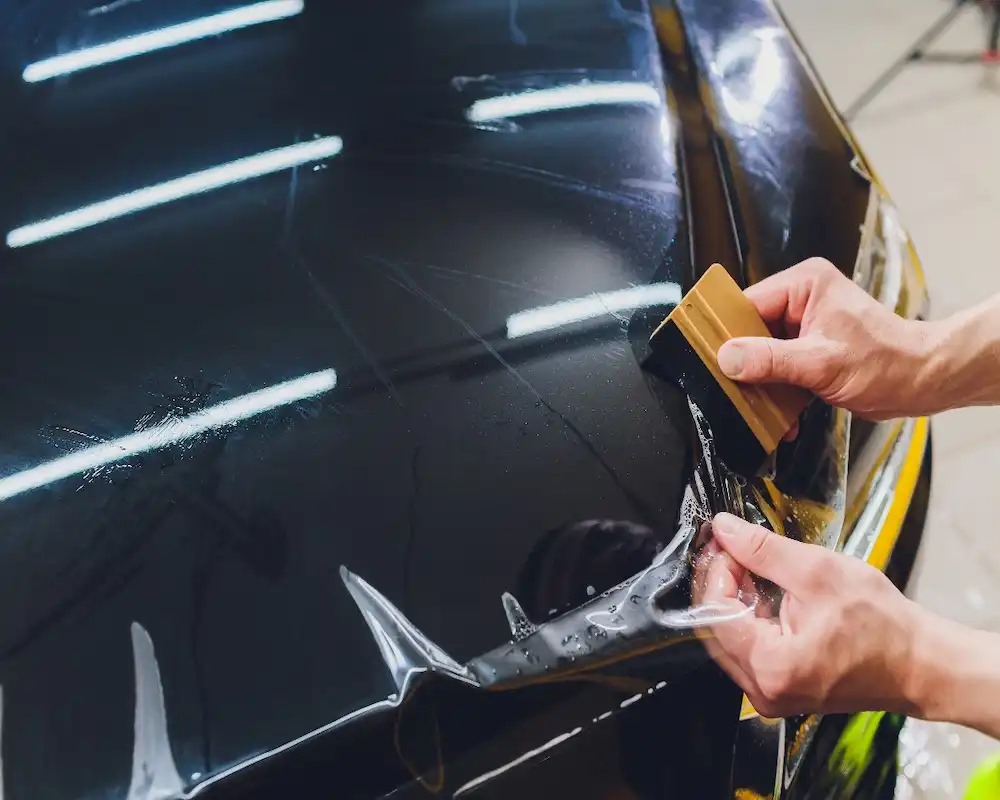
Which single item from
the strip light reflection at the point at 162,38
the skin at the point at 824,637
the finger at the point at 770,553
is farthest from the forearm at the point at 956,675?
the strip light reflection at the point at 162,38

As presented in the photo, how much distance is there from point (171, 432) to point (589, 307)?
1.33ft

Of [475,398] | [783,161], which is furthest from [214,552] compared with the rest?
[783,161]

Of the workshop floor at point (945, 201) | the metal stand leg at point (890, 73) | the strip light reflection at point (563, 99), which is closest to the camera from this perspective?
the strip light reflection at point (563, 99)

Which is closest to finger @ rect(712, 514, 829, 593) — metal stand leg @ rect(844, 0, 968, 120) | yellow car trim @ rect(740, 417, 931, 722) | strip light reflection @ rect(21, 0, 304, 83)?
yellow car trim @ rect(740, 417, 931, 722)

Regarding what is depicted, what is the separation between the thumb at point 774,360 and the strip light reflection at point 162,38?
69cm

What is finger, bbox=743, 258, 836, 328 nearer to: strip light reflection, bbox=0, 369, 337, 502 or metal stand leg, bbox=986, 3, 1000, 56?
strip light reflection, bbox=0, 369, 337, 502

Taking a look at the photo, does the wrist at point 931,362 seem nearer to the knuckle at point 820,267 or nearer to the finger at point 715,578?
the knuckle at point 820,267

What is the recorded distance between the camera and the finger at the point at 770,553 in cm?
72

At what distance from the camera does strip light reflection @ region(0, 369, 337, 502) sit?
0.71 metres

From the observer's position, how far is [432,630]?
67cm

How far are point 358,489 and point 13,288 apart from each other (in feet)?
1.33

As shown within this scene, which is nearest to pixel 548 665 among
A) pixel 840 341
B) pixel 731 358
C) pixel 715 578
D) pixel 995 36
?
pixel 715 578

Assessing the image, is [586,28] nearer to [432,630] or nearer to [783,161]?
[783,161]

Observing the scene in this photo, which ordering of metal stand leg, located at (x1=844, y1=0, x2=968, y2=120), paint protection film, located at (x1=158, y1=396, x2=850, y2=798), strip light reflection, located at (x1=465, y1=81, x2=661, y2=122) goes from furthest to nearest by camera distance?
metal stand leg, located at (x1=844, y1=0, x2=968, y2=120)
strip light reflection, located at (x1=465, y1=81, x2=661, y2=122)
paint protection film, located at (x1=158, y1=396, x2=850, y2=798)
